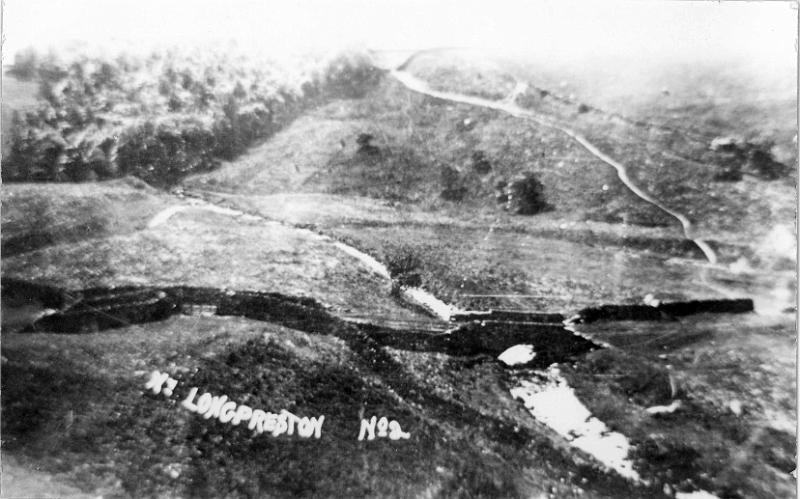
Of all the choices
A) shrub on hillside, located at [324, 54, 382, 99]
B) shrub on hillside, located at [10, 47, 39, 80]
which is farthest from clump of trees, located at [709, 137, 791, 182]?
shrub on hillside, located at [10, 47, 39, 80]

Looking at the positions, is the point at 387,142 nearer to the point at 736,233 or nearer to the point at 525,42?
the point at 525,42

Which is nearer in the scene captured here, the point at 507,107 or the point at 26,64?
the point at 26,64

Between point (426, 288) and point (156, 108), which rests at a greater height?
point (156, 108)

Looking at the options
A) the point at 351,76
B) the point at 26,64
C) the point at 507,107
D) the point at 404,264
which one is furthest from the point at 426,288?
the point at 26,64

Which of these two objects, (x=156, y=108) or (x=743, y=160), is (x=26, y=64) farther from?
(x=743, y=160)

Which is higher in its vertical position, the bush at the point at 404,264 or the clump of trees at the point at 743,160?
the clump of trees at the point at 743,160

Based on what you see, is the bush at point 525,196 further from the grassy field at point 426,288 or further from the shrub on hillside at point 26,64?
the shrub on hillside at point 26,64

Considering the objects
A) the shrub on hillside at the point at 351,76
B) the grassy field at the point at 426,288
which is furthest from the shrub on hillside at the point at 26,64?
the shrub on hillside at the point at 351,76

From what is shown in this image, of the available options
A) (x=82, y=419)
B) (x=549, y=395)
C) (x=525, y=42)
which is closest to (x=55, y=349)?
(x=82, y=419)
